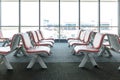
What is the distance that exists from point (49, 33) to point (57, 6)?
4.83 feet

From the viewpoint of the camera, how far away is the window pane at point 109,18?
1159 centimetres

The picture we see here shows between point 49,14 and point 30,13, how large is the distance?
3.28ft

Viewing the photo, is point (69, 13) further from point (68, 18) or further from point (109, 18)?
point (109, 18)

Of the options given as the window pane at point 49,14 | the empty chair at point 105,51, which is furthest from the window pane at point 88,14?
the empty chair at point 105,51

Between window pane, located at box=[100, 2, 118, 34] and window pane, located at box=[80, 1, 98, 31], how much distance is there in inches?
12.4

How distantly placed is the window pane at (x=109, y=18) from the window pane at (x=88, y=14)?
32cm

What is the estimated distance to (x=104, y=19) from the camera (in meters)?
11.6

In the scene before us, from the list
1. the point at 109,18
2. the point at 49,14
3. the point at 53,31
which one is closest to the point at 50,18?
the point at 49,14

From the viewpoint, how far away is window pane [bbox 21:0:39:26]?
11453 mm

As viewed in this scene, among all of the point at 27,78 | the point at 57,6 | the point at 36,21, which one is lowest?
the point at 27,78

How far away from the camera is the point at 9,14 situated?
11641mm

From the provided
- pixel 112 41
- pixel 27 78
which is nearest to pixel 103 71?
pixel 112 41

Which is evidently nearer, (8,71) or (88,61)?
(8,71)

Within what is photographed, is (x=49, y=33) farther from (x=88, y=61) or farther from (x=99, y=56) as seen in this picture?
(x=88, y=61)
